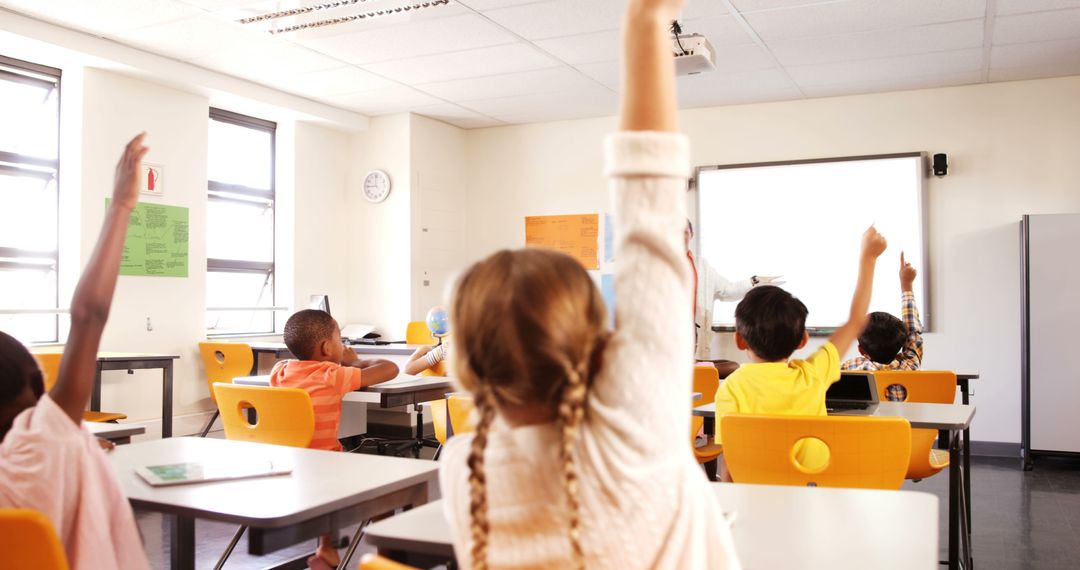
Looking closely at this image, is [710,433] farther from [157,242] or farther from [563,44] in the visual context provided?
[157,242]

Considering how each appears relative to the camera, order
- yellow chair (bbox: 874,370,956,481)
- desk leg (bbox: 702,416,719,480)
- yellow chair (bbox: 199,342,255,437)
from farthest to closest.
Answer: yellow chair (bbox: 199,342,255,437) → yellow chair (bbox: 874,370,956,481) → desk leg (bbox: 702,416,719,480)

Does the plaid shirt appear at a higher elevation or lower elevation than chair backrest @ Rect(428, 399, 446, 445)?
higher

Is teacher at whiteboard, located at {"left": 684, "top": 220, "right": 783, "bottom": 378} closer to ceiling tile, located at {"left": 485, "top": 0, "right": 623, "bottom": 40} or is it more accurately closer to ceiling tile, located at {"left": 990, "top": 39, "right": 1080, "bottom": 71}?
ceiling tile, located at {"left": 990, "top": 39, "right": 1080, "bottom": 71}

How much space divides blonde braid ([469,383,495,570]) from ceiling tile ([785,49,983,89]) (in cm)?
535

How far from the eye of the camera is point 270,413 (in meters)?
2.78

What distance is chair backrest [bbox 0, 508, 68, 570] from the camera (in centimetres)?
109

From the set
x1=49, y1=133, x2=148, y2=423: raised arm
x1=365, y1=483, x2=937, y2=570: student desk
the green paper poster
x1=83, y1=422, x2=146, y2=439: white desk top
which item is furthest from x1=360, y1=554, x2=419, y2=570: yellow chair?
the green paper poster

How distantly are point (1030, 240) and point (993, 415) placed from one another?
125cm

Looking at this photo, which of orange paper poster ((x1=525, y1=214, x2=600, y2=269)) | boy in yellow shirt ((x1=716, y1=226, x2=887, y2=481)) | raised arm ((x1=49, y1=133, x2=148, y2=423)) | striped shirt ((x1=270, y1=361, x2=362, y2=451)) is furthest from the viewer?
orange paper poster ((x1=525, y1=214, x2=600, y2=269))

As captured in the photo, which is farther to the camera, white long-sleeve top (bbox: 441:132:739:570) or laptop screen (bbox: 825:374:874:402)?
laptop screen (bbox: 825:374:874:402)

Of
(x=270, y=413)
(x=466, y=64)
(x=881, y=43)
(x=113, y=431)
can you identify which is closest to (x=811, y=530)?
(x=113, y=431)

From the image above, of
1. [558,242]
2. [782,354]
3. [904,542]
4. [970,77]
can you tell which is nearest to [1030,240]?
[970,77]

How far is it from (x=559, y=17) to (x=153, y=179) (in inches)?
110

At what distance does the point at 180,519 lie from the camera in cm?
161
